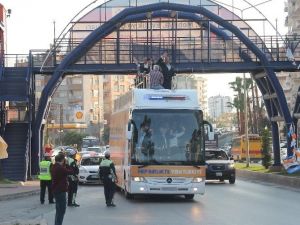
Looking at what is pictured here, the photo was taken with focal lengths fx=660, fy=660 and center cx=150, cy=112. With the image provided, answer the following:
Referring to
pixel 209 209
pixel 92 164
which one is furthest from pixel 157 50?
pixel 209 209

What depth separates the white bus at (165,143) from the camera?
69.8 ft

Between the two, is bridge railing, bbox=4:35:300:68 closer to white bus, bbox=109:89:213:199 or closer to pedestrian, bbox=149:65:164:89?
pedestrian, bbox=149:65:164:89

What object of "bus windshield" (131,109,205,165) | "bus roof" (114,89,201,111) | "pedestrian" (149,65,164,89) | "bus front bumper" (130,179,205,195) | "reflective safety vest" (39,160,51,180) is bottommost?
"bus front bumper" (130,179,205,195)

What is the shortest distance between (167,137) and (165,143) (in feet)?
0.74

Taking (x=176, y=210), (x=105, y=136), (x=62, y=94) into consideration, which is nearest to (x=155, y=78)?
(x=176, y=210)

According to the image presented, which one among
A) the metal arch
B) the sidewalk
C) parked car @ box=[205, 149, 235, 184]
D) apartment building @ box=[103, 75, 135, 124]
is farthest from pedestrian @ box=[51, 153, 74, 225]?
apartment building @ box=[103, 75, 135, 124]

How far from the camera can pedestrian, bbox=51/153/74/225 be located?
13859 mm

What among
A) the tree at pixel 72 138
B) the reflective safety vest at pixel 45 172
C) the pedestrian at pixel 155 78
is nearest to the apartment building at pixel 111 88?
the tree at pixel 72 138

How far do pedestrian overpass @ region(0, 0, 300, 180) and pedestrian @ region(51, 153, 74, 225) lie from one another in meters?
21.5

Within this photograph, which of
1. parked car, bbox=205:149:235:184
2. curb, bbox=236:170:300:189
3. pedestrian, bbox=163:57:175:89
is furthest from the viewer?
parked car, bbox=205:149:235:184

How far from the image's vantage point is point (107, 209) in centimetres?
1975

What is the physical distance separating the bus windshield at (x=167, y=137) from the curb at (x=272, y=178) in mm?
9412

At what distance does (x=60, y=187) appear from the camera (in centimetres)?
1397

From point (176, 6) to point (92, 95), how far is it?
106996mm
